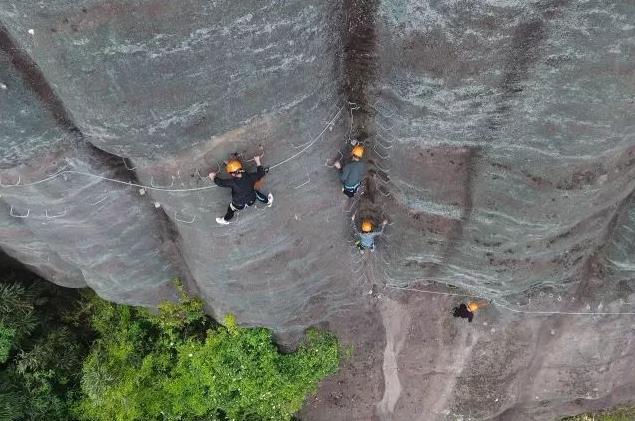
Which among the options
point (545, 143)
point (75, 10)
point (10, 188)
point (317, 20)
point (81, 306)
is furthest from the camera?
point (81, 306)

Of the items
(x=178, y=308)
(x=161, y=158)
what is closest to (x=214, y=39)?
(x=161, y=158)

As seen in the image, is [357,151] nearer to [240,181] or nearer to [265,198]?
[265,198]

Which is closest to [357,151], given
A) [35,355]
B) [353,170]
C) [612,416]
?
[353,170]

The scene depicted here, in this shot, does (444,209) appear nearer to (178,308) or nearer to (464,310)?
(464,310)

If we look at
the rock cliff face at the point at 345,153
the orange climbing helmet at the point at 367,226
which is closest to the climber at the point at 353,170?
the rock cliff face at the point at 345,153

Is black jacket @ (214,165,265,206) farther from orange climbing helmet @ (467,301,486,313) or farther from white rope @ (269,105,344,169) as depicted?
orange climbing helmet @ (467,301,486,313)

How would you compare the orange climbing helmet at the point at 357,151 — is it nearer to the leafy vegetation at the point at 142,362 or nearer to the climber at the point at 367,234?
the climber at the point at 367,234
